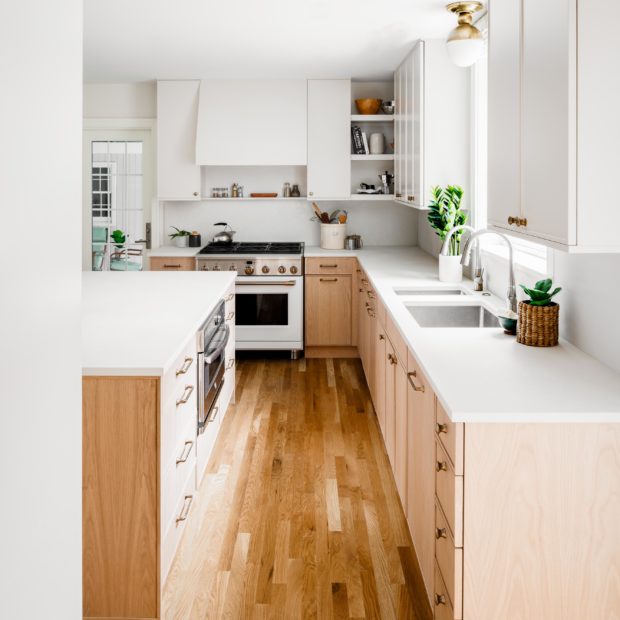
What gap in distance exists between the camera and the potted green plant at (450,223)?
4.11 meters

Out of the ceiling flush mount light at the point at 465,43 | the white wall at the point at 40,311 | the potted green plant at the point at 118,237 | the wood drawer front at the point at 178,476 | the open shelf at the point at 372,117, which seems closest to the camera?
the white wall at the point at 40,311

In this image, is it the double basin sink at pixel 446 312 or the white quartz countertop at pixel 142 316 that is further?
the double basin sink at pixel 446 312

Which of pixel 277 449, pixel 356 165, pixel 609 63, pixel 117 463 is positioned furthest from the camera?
pixel 356 165

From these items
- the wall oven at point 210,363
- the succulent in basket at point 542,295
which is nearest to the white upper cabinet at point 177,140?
the wall oven at point 210,363

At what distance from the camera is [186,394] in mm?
2637

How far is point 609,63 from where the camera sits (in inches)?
70.7

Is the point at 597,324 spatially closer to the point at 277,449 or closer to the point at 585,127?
the point at 585,127

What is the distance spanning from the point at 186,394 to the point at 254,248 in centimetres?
352

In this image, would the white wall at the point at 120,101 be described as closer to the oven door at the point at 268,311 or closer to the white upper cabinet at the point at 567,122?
the oven door at the point at 268,311

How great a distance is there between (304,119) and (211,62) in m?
0.99

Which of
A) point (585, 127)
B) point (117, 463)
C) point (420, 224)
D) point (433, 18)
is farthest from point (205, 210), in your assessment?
point (585, 127)

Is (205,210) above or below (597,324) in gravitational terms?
above

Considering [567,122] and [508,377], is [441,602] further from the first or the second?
[567,122]

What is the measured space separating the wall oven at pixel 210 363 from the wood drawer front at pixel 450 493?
1255mm
